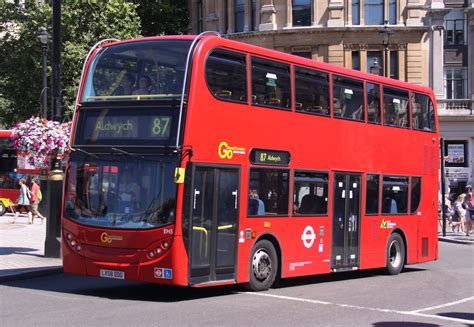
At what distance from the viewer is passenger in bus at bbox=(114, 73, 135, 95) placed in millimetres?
12695

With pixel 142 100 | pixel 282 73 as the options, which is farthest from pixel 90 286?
pixel 282 73

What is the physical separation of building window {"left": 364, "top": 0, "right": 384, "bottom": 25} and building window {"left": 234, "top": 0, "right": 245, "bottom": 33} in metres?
8.06

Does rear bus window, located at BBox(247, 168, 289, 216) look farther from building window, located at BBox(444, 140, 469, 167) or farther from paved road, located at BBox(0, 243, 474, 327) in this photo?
building window, located at BBox(444, 140, 469, 167)

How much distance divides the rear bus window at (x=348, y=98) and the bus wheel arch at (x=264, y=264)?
3.43 meters

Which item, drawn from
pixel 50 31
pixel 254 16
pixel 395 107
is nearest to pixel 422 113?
pixel 395 107

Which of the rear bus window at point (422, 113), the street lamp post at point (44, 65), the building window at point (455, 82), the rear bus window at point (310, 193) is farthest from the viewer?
the building window at point (455, 82)

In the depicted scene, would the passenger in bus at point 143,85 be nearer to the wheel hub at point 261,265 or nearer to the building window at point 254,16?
the wheel hub at point 261,265

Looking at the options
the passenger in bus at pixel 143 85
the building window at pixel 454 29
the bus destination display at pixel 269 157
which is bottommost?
the bus destination display at pixel 269 157

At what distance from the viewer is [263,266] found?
45.5 feet

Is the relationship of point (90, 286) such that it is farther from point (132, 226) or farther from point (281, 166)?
point (281, 166)

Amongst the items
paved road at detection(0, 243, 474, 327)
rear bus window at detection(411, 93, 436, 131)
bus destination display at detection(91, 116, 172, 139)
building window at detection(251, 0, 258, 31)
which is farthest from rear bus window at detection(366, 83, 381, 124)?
building window at detection(251, 0, 258, 31)

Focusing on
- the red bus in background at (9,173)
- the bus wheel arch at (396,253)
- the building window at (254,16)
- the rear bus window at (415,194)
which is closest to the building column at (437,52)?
the building window at (254,16)

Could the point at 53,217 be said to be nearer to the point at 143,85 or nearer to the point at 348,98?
the point at 143,85

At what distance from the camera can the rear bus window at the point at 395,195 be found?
17828 mm
